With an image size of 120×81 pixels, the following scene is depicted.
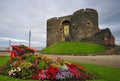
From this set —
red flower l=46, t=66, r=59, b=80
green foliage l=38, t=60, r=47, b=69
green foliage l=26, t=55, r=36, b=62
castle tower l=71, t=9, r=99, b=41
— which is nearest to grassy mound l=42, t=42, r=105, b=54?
castle tower l=71, t=9, r=99, b=41

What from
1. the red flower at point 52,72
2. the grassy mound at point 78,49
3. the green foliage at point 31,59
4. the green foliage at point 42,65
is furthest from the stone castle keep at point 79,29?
the red flower at point 52,72

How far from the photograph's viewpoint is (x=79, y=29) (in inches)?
1619

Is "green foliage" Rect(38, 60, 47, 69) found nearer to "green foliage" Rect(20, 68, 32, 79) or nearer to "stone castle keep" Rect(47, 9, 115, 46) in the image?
"green foliage" Rect(20, 68, 32, 79)

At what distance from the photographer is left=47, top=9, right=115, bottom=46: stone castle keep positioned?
1330 inches

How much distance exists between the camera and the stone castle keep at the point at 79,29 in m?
33.8

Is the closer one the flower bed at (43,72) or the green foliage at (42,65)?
the flower bed at (43,72)

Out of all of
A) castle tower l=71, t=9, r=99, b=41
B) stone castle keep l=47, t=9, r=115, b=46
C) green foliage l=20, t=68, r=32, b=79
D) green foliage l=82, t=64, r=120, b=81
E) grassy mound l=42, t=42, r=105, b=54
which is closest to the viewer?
green foliage l=20, t=68, r=32, b=79

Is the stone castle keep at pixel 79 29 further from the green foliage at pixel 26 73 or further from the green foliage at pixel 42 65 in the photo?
the green foliage at pixel 26 73

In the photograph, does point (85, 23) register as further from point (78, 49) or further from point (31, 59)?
point (31, 59)

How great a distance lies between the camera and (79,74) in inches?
270

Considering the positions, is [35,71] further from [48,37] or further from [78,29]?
[48,37]

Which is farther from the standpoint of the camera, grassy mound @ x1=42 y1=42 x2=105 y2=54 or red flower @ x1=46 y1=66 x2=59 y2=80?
grassy mound @ x1=42 y1=42 x2=105 y2=54

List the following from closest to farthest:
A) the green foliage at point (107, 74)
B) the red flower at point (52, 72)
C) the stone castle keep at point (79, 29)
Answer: the red flower at point (52, 72) < the green foliage at point (107, 74) < the stone castle keep at point (79, 29)

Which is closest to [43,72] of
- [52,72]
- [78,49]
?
[52,72]
